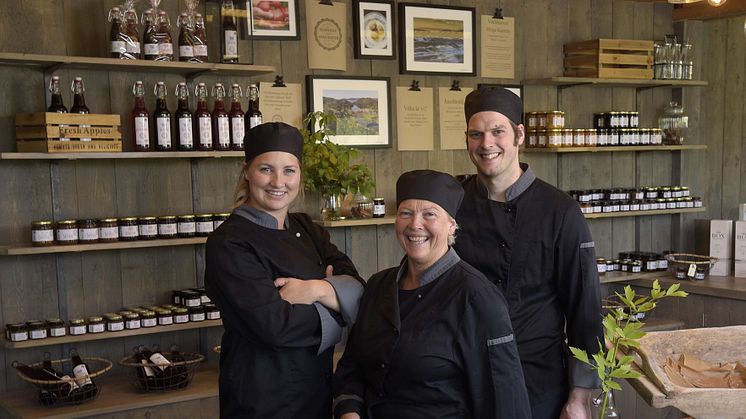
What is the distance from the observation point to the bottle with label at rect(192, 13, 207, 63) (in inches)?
126

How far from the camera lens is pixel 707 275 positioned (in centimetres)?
440

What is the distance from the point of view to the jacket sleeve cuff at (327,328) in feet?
6.12

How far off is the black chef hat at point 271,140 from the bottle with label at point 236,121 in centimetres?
138

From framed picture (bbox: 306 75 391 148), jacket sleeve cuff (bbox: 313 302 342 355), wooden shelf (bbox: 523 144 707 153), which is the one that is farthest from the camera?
wooden shelf (bbox: 523 144 707 153)

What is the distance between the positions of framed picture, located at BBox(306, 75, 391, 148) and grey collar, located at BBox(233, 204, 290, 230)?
1.83 m

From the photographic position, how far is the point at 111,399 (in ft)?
9.81

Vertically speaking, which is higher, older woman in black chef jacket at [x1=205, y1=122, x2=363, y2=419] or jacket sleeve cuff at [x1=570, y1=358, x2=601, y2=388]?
older woman in black chef jacket at [x1=205, y1=122, x2=363, y2=419]

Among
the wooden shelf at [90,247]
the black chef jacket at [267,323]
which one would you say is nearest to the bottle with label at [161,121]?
the wooden shelf at [90,247]

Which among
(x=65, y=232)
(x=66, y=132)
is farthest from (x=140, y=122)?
(x=65, y=232)

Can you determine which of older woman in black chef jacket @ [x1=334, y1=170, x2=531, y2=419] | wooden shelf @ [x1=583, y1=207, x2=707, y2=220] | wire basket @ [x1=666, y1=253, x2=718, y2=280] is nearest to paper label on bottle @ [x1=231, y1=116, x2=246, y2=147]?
older woman in black chef jacket @ [x1=334, y1=170, x2=531, y2=419]

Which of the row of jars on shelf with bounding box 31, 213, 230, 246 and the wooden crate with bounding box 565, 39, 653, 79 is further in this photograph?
the wooden crate with bounding box 565, 39, 653, 79

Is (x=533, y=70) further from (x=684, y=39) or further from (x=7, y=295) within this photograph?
(x=7, y=295)

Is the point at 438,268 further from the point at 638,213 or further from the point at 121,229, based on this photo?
the point at 638,213

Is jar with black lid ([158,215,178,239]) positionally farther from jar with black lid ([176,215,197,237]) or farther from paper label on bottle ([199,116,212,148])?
paper label on bottle ([199,116,212,148])
